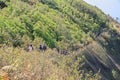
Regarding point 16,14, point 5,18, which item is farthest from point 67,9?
point 5,18

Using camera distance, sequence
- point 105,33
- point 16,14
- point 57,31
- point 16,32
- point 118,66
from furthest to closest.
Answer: point 105,33, point 118,66, point 57,31, point 16,14, point 16,32

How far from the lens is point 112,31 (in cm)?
7138

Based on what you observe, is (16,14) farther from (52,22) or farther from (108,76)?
(108,76)

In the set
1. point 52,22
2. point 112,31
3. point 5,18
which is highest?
point 5,18

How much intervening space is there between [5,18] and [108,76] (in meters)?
16.8

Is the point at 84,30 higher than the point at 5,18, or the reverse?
the point at 5,18

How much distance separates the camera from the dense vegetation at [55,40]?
1455 cm

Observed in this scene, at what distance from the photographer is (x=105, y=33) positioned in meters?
67.2

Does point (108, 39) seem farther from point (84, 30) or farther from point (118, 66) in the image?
point (118, 66)

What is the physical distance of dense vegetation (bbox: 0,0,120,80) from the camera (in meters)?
14.6

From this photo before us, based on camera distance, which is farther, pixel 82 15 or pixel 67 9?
pixel 82 15

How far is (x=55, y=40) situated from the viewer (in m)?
40.8

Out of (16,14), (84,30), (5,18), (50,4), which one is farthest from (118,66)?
(5,18)

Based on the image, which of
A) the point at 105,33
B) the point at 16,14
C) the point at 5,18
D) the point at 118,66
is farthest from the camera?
the point at 105,33
